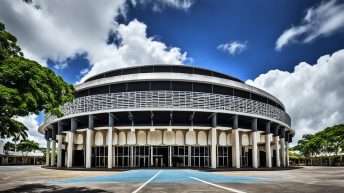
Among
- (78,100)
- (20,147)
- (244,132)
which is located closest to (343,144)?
(244,132)

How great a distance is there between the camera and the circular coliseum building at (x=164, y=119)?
106 feet

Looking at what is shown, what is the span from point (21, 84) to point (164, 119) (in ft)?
88.2

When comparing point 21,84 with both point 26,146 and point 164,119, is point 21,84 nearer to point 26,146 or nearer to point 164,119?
point 164,119

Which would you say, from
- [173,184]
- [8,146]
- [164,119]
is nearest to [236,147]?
[164,119]

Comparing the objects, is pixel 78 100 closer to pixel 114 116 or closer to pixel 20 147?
pixel 114 116

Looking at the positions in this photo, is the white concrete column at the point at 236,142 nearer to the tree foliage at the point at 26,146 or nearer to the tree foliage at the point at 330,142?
the tree foliage at the point at 330,142

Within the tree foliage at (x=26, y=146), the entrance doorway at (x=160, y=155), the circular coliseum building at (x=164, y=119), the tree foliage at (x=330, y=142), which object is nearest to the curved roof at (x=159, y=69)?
the circular coliseum building at (x=164, y=119)

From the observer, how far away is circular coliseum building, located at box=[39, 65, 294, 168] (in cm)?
3234

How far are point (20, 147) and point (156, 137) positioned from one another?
7172cm

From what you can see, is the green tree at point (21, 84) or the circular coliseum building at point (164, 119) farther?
the circular coliseum building at point (164, 119)

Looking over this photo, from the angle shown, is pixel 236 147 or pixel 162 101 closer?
pixel 162 101

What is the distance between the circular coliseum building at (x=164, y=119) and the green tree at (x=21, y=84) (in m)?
19.7

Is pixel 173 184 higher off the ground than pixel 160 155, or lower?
higher

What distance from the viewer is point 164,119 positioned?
121 feet
